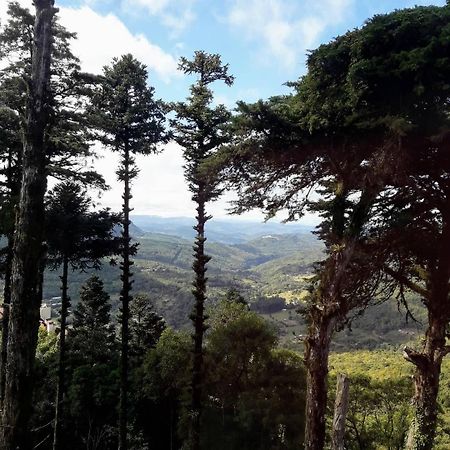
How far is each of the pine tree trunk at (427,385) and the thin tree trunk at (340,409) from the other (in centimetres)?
282

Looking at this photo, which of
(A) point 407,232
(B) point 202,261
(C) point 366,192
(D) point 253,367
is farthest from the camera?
(D) point 253,367

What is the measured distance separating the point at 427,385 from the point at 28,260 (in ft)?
30.5

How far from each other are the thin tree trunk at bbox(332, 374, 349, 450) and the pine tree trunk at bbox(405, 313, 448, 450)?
2.82 metres

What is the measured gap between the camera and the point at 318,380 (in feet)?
28.4

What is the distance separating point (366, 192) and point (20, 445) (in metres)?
7.41

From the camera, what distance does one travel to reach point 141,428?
25.9 metres

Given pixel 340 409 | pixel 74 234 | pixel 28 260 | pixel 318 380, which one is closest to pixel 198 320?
pixel 74 234

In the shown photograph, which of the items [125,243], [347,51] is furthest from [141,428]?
[347,51]

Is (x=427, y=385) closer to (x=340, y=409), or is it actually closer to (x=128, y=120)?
(x=340, y=409)

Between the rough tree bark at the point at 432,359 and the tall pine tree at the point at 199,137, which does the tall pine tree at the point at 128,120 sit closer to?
the tall pine tree at the point at 199,137

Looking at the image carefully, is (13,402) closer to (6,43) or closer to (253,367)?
(6,43)

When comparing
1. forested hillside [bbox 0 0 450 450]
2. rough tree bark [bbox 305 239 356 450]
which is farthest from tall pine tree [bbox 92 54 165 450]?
rough tree bark [bbox 305 239 356 450]

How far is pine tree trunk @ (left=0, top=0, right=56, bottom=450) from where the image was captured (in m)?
5.57

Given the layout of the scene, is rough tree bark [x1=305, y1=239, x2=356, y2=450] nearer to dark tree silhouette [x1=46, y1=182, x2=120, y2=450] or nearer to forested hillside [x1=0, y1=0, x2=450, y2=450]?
forested hillside [x1=0, y1=0, x2=450, y2=450]
